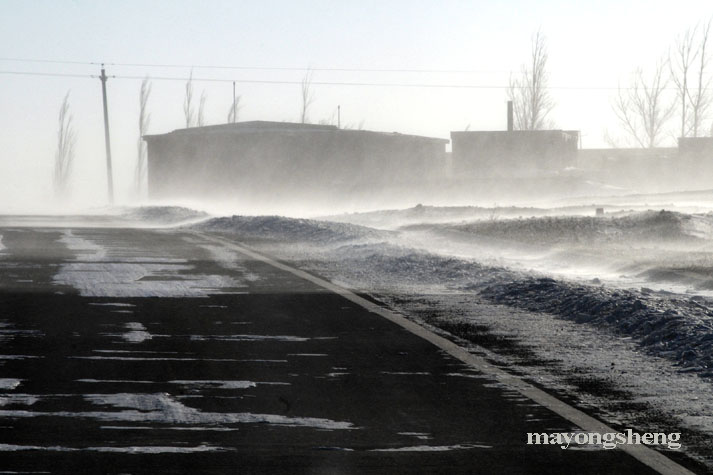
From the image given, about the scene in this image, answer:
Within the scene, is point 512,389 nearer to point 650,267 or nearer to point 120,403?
point 120,403

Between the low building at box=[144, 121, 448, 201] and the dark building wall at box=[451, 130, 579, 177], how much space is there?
796 cm

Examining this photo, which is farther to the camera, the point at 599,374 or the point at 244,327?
the point at 244,327

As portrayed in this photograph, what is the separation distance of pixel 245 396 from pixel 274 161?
6606 centimetres

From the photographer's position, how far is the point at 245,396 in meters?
7.08

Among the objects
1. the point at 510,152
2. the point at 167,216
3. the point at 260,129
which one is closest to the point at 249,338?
the point at 167,216

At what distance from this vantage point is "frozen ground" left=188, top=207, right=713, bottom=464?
7484mm

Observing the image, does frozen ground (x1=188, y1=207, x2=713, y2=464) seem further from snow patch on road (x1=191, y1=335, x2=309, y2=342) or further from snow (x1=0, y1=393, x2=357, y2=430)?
snow (x1=0, y1=393, x2=357, y2=430)

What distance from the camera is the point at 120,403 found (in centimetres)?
679

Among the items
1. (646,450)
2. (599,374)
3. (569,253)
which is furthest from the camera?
(569,253)

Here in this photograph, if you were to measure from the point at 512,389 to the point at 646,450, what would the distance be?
1.72 m


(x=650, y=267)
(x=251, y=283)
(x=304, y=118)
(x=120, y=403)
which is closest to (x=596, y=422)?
(x=120, y=403)

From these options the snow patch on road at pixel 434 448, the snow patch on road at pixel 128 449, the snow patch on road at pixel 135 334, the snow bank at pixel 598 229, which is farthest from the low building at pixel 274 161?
the snow patch on road at pixel 128 449

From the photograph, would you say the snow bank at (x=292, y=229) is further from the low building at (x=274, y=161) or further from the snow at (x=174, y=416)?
the low building at (x=274, y=161)

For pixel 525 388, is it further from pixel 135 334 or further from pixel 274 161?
pixel 274 161
